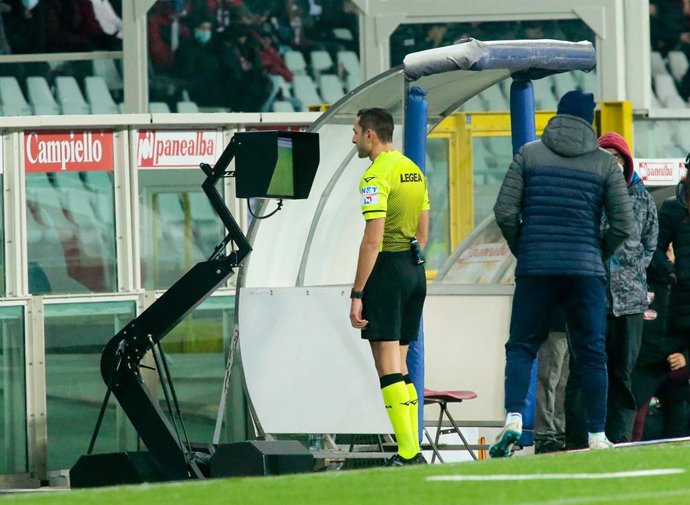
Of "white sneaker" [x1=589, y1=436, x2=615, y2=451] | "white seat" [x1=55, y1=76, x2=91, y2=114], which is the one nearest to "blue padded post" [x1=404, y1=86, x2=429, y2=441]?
"white sneaker" [x1=589, y1=436, x2=615, y2=451]

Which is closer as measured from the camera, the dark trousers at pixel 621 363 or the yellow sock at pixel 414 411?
the yellow sock at pixel 414 411

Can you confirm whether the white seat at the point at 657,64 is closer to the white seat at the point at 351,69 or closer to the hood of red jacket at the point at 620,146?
the white seat at the point at 351,69

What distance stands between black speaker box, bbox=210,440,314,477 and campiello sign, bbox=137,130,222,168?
3299 mm

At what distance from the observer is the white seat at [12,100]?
21594 millimetres

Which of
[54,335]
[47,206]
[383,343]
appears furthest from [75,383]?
[383,343]

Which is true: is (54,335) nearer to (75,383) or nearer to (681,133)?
(75,383)

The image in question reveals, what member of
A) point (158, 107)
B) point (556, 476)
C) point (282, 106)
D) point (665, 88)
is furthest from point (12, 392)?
point (665, 88)

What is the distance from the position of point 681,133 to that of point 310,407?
962 cm

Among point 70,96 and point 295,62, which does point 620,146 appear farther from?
point 70,96

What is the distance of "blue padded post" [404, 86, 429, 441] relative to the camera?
9.91 m

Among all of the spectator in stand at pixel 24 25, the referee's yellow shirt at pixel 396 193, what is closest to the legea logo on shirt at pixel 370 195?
the referee's yellow shirt at pixel 396 193

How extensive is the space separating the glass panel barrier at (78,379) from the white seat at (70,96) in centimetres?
975

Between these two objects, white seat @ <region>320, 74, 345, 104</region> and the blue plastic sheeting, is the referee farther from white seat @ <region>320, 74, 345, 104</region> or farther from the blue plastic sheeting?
white seat @ <region>320, 74, 345, 104</region>

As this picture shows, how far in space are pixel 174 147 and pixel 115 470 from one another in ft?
10.4
